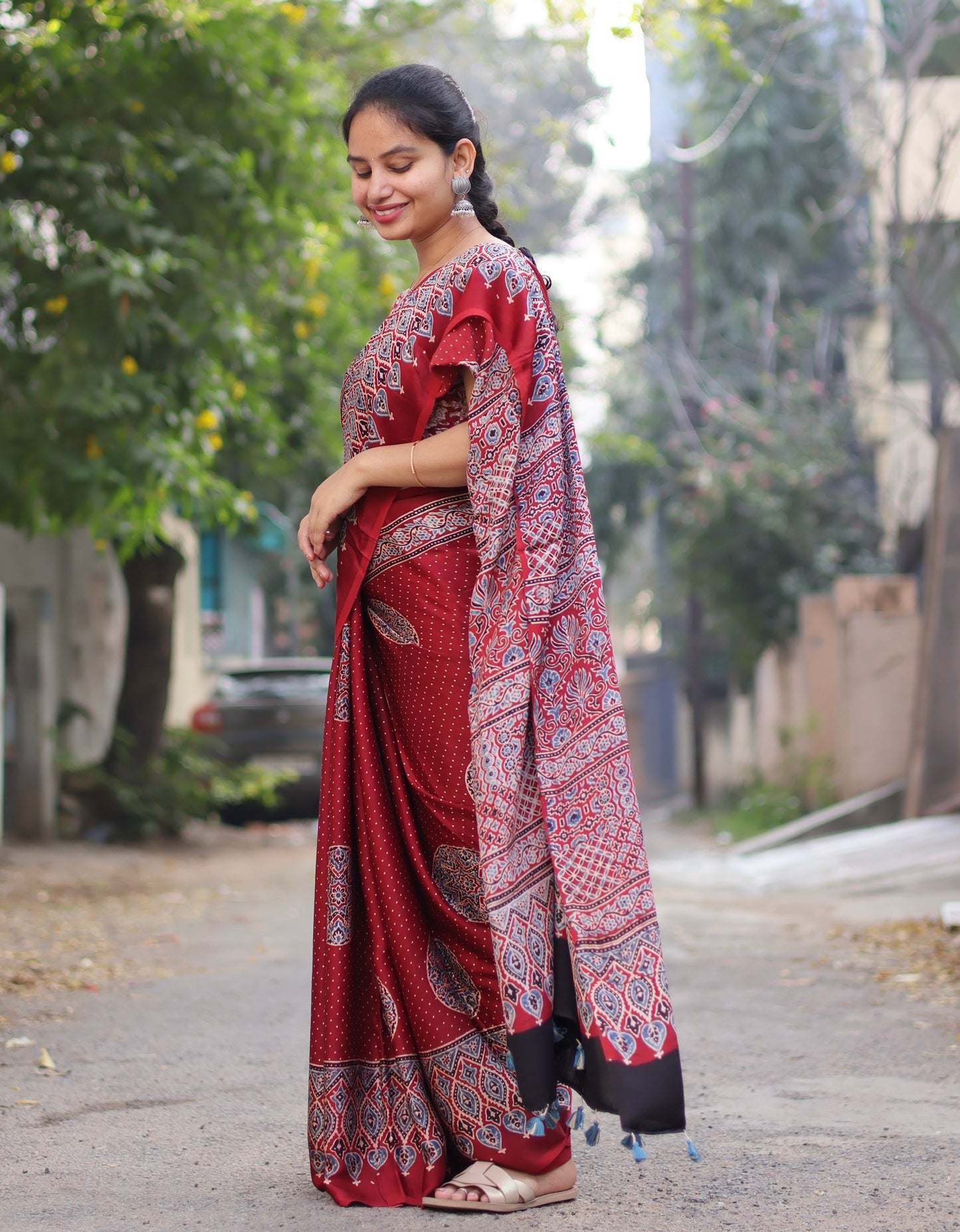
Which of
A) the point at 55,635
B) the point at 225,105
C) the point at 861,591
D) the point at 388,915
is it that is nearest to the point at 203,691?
the point at 55,635

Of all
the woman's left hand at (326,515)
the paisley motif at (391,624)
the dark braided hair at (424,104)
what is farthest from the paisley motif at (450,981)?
the dark braided hair at (424,104)

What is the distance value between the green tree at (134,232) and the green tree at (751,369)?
16.4 feet

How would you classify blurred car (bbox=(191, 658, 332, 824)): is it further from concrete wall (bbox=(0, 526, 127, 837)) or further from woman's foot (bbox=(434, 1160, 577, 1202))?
woman's foot (bbox=(434, 1160, 577, 1202))

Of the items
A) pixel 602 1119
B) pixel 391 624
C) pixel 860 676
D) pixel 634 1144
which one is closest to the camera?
pixel 634 1144

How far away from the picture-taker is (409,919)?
2.60 meters

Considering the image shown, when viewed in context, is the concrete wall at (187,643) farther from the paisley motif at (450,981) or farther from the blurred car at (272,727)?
the paisley motif at (450,981)

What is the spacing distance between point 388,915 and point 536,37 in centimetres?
912

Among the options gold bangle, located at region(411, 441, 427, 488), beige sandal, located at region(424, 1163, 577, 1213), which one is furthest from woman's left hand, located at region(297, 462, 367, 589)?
beige sandal, located at region(424, 1163, 577, 1213)

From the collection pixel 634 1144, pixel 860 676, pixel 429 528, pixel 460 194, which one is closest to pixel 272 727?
pixel 860 676

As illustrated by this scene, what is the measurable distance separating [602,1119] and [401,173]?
6.84 ft

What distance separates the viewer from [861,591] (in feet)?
33.6

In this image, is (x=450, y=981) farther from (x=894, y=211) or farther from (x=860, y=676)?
(x=894, y=211)

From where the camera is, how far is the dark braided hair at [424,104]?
2576mm

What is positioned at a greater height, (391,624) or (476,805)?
(391,624)
